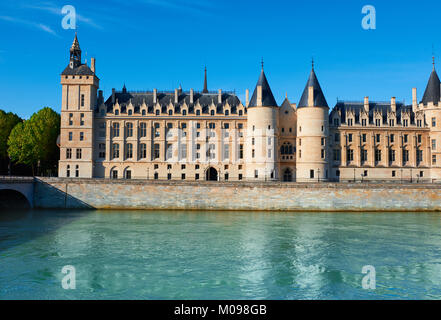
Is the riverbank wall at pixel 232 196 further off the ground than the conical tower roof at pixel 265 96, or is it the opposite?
the conical tower roof at pixel 265 96

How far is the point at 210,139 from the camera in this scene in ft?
185

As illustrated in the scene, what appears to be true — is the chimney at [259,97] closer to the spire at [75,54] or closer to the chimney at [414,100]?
the chimney at [414,100]

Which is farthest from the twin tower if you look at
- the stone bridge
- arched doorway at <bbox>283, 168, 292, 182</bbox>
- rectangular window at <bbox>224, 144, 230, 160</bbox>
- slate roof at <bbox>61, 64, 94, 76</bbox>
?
the stone bridge

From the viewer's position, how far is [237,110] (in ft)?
187

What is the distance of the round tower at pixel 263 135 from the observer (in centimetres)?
5297

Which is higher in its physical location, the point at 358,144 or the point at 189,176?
the point at 358,144

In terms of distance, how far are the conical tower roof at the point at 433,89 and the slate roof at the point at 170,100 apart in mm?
28176

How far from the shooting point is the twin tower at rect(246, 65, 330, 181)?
52.2 m

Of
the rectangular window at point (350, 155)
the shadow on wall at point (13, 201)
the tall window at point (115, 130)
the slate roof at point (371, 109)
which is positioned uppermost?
the slate roof at point (371, 109)

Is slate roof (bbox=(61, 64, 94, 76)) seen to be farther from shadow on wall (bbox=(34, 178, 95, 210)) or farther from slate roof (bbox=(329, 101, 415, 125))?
slate roof (bbox=(329, 101, 415, 125))

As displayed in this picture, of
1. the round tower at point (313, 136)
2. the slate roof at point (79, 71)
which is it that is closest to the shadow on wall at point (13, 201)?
the slate roof at point (79, 71)

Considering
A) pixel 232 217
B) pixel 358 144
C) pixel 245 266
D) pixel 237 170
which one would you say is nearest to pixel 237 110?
pixel 237 170
